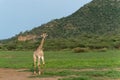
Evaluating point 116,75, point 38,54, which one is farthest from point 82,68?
point 116,75

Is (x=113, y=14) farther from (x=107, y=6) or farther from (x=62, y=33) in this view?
(x=62, y=33)

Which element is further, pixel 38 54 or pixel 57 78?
pixel 38 54

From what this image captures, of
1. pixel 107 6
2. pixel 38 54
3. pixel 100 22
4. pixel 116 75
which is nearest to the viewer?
pixel 116 75

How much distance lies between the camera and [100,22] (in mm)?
87688

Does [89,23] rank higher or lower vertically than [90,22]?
lower

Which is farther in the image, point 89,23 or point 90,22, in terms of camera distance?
point 90,22

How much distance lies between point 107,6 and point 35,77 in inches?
2963

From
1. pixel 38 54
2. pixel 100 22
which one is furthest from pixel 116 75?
pixel 100 22

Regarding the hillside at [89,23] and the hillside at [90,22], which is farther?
the hillside at [90,22]

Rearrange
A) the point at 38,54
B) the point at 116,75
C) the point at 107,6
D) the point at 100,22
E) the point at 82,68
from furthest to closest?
1. the point at 107,6
2. the point at 100,22
3. the point at 82,68
4. the point at 38,54
5. the point at 116,75

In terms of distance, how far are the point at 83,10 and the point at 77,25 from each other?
7107mm

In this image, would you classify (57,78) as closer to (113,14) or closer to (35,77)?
(35,77)

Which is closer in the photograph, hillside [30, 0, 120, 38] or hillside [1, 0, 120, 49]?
hillside [1, 0, 120, 49]

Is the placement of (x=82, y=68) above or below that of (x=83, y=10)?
below
